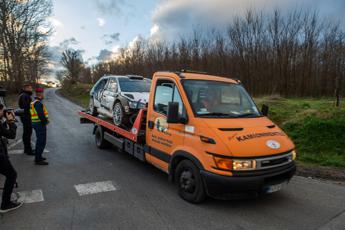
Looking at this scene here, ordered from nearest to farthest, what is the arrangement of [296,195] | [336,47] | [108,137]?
[296,195] → [108,137] → [336,47]

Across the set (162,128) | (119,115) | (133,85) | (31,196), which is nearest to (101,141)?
(119,115)

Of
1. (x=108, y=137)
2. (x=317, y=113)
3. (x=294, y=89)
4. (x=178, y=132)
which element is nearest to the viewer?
(x=178, y=132)

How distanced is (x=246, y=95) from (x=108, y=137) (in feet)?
13.8

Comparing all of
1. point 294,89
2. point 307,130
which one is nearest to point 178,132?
point 307,130

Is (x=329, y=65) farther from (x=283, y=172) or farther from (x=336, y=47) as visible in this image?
(x=283, y=172)

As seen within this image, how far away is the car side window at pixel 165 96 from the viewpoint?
190 inches

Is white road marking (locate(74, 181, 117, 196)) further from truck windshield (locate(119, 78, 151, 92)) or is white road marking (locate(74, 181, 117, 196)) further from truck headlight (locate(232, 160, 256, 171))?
truck windshield (locate(119, 78, 151, 92))

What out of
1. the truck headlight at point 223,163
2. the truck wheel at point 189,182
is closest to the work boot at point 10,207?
the truck wheel at point 189,182

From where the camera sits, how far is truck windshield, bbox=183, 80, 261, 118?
4.53 metres

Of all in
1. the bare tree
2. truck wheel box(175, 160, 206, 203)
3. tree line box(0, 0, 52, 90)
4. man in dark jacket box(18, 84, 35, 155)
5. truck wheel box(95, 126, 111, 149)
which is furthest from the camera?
the bare tree

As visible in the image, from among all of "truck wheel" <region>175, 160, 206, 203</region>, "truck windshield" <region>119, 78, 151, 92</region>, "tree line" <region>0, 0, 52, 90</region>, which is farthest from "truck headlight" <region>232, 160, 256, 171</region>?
"tree line" <region>0, 0, 52, 90</region>

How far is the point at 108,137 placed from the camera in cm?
762

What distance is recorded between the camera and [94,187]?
5133 millimetres

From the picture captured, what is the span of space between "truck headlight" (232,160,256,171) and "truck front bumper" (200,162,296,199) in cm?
7
